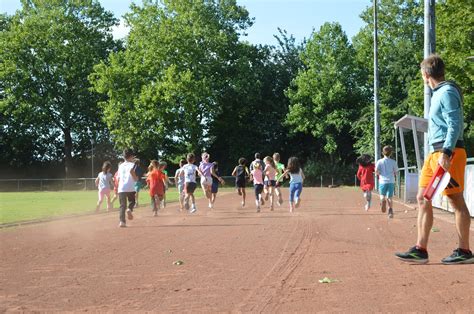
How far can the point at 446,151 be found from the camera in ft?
24.5

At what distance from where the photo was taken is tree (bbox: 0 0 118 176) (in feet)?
206

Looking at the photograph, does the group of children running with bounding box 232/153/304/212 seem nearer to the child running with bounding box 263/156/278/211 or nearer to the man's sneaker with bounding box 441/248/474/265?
the child running with bounding box 263/156/278/211

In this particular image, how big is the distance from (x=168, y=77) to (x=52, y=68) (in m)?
12.3

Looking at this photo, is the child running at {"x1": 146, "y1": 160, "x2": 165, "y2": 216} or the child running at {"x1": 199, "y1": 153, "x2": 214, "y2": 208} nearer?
the child running at {"x1": 146, "y1": 160, "x2": 165, "y2": 216}

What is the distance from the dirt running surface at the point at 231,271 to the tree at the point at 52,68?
50.9m

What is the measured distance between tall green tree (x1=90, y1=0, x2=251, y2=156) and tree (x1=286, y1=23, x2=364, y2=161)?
21.5 ft

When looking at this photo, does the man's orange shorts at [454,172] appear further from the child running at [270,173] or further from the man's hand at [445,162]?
the child running at [270,173]

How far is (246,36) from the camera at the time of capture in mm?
65250

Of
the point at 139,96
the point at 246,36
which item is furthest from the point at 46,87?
the point at 246,36

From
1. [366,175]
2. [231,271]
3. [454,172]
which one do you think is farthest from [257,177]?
[454,172]

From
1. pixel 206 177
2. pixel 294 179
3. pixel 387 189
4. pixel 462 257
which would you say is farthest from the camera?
pixel 206 177

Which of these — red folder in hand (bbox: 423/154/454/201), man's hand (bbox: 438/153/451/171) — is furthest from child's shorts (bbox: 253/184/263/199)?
man's hand (bbox: 438/153/451/171)

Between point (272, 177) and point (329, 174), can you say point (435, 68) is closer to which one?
point (272, 177)

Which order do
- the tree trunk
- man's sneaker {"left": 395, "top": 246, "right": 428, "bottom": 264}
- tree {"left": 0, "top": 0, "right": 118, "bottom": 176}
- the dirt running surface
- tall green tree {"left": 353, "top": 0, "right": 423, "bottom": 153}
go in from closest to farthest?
the dirt running surface, man's sneaker {"left": 395, "top": 246, "right": 428, "bottom": 264}, tall green tree {"left": 353, "top": 0, "right": 423, "bottom": 153}, tree {"left": 0, "top": 0, "right": 118, "bottom": 176}, the tree trunk
